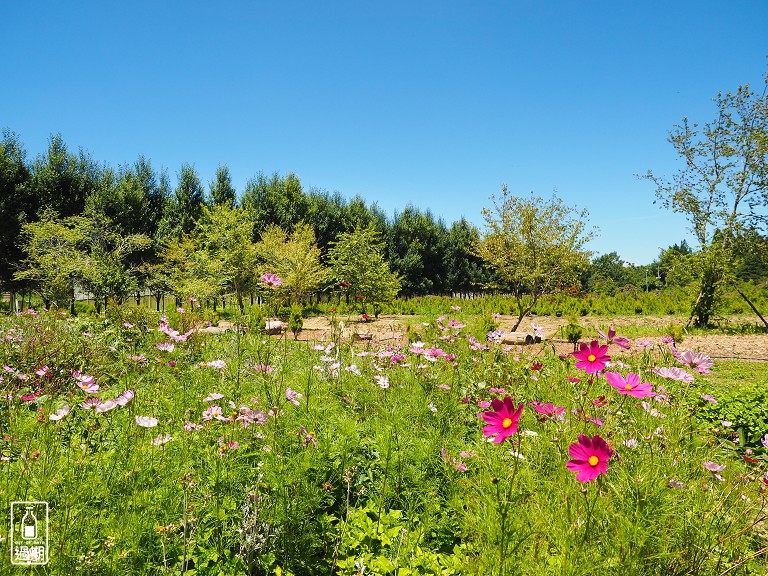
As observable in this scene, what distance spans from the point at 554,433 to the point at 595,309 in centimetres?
1627

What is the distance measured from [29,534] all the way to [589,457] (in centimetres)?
180

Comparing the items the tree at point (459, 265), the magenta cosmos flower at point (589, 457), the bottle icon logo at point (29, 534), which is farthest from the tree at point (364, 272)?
the tree at point (459, 265)

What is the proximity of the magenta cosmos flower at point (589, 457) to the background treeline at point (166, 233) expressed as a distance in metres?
12.4

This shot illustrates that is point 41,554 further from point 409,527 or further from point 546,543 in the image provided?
point 546,543

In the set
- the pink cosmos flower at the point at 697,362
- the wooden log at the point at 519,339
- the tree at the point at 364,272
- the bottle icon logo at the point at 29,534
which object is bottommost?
the wooden log at the point at 519,339

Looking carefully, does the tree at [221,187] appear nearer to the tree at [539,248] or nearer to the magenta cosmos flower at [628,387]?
the tree at [539,248]

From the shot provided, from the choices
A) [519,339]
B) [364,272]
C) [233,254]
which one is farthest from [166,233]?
[519,339]

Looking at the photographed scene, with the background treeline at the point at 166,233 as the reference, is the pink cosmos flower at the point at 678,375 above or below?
below

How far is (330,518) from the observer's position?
1.91m

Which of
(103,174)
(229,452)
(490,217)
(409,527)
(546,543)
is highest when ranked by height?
(103,174)

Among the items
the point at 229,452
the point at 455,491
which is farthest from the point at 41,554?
the point at 455,491

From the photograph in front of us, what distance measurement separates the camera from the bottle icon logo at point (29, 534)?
131 cm

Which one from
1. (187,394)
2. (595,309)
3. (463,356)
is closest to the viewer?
(187,394)

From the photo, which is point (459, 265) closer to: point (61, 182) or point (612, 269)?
Answer: point (61, 182)
